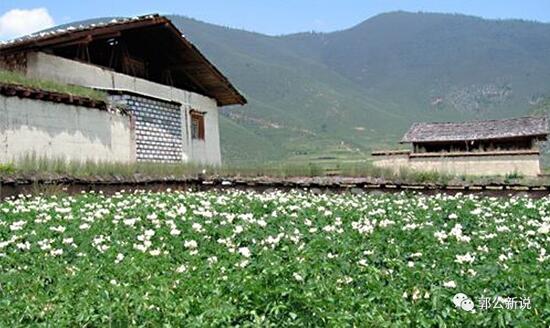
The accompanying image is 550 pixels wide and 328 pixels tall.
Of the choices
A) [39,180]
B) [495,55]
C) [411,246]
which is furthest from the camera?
[495,55]

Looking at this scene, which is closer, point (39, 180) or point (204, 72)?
point (39, 180)

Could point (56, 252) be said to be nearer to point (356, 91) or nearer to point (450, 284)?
point (450, 284)

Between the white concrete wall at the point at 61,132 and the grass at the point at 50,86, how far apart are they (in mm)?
455

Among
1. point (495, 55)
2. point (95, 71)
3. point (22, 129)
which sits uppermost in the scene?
point (495, 55)

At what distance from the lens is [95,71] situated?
22156 millimetres

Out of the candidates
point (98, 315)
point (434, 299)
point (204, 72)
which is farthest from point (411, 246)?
point (204, 72)

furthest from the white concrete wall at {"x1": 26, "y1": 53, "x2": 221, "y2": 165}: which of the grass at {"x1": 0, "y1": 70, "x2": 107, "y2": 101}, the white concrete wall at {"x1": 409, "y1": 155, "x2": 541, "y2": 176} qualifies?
the white concrete wall at {"x1": 409, "y1": 155, "x2": 541, "y2": 176}

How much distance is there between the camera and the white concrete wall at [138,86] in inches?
802

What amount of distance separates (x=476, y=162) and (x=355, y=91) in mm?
117309

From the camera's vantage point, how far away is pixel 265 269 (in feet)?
15.4

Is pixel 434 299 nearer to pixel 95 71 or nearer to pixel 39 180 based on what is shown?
pixel 39 180

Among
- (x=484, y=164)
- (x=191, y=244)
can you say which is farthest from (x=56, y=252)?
(x=484, y=164)

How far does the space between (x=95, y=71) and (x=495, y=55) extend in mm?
177801

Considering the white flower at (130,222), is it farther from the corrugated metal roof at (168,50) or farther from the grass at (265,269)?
the corrugated metal roof at (168,50)
